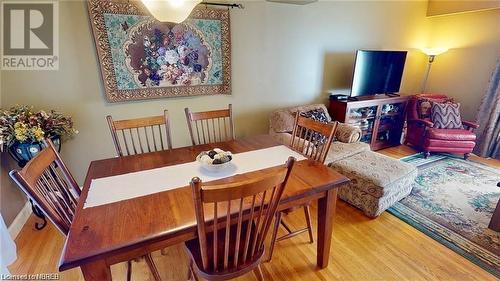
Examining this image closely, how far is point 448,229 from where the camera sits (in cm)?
215

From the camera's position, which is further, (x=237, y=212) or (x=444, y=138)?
(x=444, y=138)

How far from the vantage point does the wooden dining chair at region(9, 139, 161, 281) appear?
1009 mm

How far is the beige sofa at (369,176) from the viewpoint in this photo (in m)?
2.23

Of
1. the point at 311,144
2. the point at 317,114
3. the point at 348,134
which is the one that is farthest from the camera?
the point at 317,114

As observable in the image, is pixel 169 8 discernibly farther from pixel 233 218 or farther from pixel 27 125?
pixel 27 125

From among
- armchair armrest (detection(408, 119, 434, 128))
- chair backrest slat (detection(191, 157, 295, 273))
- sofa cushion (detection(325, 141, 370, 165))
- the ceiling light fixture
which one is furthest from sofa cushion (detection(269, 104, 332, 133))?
armchair armrest (detection(408, 119, 434, 128))

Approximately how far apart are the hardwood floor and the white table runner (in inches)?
29.9

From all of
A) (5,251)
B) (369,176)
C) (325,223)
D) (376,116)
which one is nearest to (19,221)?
(5,251)

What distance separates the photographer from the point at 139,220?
1.09 m

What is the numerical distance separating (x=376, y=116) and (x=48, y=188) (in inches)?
153

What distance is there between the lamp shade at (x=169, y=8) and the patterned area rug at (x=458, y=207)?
251cm

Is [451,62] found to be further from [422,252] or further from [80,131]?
[80,131]

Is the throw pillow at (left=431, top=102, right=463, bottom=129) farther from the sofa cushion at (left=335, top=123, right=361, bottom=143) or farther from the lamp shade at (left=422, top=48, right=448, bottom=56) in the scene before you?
the sofa cushion at (left=335, top=123, right=361, bottom=143)

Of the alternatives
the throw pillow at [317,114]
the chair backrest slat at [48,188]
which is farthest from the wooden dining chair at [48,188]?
the throw pillow at [317,114]
